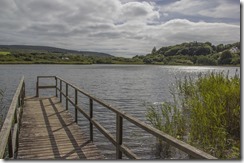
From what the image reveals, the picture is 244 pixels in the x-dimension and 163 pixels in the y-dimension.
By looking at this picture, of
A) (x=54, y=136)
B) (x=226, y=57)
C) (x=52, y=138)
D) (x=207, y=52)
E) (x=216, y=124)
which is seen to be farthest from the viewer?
(x=207, y=52)

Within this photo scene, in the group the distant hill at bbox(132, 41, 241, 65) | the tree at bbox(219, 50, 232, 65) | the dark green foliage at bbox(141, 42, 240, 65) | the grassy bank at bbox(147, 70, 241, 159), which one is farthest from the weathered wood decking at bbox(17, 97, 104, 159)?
the tree at bbox(219, 50, 232, 65)

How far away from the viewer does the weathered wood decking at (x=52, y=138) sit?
5117 millimetres

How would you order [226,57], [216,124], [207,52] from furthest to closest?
[207,52] < [226,57] < [216,124]

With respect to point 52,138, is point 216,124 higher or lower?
higher

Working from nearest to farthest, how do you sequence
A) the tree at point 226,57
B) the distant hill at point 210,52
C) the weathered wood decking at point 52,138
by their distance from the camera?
the weathered wood decking at point 52,138 → the distant hill at point 210,52 → the tree at point 226,57

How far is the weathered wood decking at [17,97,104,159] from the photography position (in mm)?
5117

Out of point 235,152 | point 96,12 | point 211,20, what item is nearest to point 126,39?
point 96,12

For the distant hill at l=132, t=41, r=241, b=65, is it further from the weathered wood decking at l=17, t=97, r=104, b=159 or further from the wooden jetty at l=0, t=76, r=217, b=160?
the weathered wood decking at l=17, t=97, r=104, b=159

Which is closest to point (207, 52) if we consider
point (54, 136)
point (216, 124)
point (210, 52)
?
point (210, 52)

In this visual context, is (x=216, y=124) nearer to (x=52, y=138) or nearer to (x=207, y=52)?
(x=52, y=138)

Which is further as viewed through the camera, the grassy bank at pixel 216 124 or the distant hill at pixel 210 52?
the distant hill at pixel 210 52

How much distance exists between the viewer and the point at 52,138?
6070 mm

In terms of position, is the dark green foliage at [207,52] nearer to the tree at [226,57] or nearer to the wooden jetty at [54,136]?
the tree at [226,57]

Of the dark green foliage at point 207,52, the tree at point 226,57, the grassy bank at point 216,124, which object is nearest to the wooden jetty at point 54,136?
the grassy bank at point 216,124
